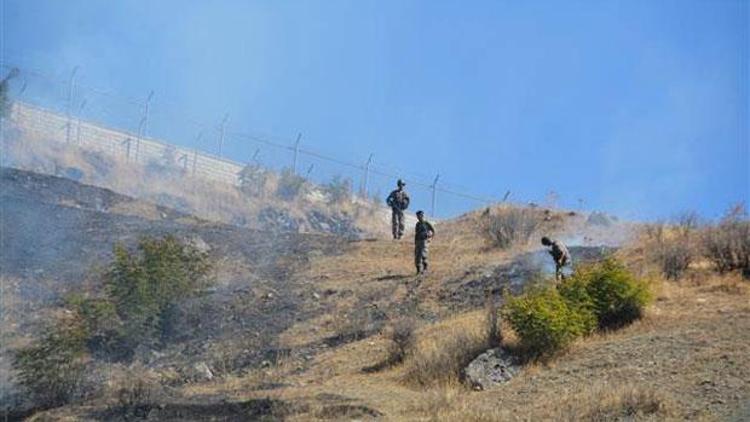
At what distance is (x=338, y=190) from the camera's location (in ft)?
127

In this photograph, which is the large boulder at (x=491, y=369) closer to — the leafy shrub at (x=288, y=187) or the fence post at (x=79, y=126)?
the leafy shrub at (x=288, y=187)

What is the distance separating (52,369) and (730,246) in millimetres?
12041

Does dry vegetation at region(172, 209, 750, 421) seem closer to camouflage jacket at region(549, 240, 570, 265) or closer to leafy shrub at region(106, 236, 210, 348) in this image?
camouflage jacket at region(549, 240, 570, 265)

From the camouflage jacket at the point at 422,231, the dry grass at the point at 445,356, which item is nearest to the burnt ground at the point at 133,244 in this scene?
the camouflage jacket at the point at 422,231

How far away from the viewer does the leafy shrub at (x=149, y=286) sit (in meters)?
16.5

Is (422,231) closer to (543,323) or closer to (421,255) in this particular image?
(421,255)

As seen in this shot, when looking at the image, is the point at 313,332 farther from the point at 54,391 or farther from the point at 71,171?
the point at 71,171

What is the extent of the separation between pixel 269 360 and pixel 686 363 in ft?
22.5

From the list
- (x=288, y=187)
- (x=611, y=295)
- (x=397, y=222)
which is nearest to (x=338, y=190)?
(x=288, y=187)

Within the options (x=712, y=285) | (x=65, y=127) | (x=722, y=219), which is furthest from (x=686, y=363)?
(x=65, y=127)

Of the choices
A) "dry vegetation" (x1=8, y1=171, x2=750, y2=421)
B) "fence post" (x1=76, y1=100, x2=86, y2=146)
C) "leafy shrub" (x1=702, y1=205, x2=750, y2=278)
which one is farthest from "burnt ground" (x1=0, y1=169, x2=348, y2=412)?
"fence post" (x1=76, y1=100, x2=86, y2=146)

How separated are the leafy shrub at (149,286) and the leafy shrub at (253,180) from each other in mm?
19539

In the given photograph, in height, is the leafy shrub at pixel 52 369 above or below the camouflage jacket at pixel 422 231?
below

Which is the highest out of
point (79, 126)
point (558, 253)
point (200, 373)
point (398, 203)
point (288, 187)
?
point (79, 126)
